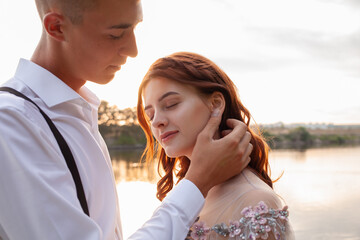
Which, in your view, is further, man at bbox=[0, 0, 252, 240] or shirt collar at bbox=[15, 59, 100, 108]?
shirt collar at bbox=[15, 59, 100, 108]

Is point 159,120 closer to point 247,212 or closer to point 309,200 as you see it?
point 247,212

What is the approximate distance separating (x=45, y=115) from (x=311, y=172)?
3321 cm

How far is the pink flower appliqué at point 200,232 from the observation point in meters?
1.73

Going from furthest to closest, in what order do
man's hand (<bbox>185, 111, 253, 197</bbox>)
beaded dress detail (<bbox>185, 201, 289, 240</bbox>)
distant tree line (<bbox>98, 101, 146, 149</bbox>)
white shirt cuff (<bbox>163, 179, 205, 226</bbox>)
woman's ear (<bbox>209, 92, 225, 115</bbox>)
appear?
distant tree line (<bbox>98, 101, 146, 149</bbox>)
woman's ear (<bbox>209, 92, 225, 115</bbox>)
beaded dress detail (<bbox>185, 201, 289, 240</bbox>)
man's hand (<bbox>185, 111, 253, 197</bbox>)
white shirt cuff (<bbox>163, 179, 205, 226</bbox>)

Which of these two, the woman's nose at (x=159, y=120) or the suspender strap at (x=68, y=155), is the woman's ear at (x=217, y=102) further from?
the suspender strap at (x=68, y=155)

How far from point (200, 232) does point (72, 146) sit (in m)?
0.79

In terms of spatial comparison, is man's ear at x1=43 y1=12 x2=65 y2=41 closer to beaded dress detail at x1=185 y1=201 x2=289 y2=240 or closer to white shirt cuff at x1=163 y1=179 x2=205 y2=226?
white shirt cuff at x1=163 y1=179 x2=205 y2=226

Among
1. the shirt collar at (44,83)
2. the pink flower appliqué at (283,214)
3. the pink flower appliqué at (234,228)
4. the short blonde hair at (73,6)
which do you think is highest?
the short blonde hair at (73,6)

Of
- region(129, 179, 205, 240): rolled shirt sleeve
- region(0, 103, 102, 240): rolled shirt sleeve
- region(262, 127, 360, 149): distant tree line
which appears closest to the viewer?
region(0, 103, 102, 240): rolled shirt sleeve

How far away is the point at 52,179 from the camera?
A: 3.73 ft

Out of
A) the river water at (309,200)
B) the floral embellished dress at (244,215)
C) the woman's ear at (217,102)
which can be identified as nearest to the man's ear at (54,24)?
the woman's ear at (217,102)

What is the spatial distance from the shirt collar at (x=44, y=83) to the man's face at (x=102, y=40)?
0.09 metres

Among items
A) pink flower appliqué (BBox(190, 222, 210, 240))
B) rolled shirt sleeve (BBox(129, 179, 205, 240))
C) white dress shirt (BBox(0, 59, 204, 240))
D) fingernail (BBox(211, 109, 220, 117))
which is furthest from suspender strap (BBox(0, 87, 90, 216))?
fingernail (BBox(211, 109, 220, 117))

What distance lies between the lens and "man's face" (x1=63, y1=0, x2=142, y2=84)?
1.38 metres
